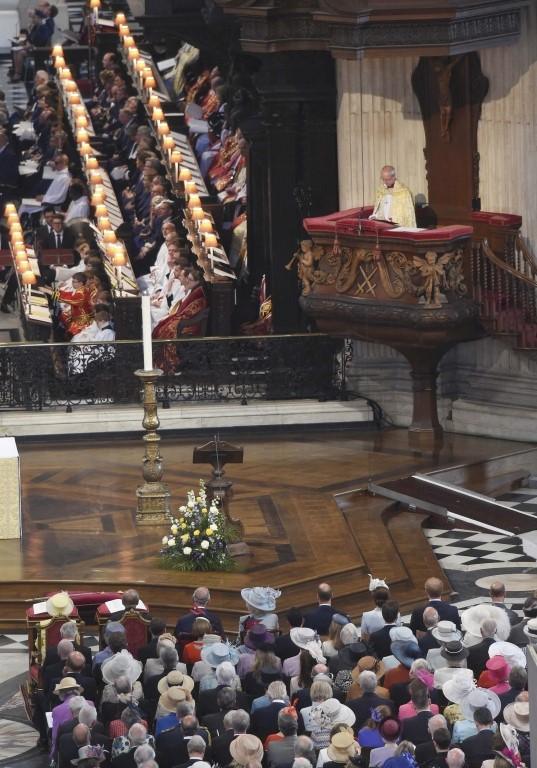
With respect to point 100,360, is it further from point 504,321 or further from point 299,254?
point 504,321

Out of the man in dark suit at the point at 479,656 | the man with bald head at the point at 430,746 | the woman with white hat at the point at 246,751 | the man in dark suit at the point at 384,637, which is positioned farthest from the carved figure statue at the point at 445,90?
the woman with white hat at the point at 246,751

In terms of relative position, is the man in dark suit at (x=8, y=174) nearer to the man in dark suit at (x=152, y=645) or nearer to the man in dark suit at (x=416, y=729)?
the man in dark suit at (x=152, y=645)

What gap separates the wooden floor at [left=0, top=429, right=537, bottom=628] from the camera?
1698cm

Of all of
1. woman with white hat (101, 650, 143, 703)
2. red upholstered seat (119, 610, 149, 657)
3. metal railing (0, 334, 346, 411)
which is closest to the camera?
woman with white hat (101, 650, 143, 703)

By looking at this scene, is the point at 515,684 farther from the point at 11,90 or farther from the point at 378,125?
the point at 11,90

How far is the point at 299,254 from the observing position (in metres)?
21.7

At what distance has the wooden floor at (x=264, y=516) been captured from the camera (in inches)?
669

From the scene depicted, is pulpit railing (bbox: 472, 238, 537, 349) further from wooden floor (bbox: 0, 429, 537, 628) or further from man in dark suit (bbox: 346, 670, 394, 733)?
man in dark suit (bbox: 346, 670, 394, 733)

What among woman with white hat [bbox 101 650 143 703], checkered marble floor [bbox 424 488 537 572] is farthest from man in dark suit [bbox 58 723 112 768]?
checkered marble floor [bbox 424 488 537 572]

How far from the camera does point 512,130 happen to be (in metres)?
21.5

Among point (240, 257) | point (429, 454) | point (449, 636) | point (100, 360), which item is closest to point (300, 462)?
point (429, 454)

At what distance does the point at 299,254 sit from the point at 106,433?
2.60 m

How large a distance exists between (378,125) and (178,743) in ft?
36.9

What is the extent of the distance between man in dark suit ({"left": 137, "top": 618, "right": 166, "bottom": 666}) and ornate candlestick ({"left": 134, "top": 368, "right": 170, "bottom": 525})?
14.3ft
